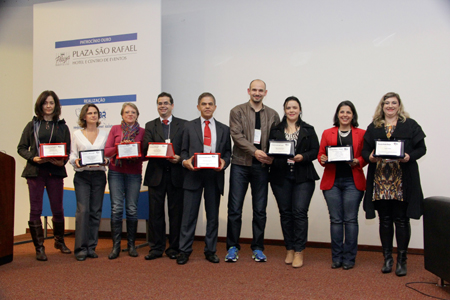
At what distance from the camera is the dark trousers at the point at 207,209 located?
323 cm

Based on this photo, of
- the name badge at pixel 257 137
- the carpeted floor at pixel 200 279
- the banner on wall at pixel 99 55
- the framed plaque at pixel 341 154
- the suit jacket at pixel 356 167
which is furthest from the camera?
the banner on wall at pixel 99 55

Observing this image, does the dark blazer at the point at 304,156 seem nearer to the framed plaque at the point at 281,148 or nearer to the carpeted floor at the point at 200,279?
the framed plaque at the point at 281,148

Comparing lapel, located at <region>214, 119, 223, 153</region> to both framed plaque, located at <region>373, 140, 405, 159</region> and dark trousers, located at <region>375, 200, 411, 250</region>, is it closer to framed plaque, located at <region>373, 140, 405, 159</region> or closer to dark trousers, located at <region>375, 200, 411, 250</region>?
framed plaque, located at <region>373, 140, 405, 159</region>

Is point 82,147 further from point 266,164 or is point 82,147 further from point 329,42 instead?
point 329,42

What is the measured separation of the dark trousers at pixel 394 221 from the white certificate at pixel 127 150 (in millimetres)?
2137

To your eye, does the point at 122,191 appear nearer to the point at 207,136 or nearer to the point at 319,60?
the point at 207,136

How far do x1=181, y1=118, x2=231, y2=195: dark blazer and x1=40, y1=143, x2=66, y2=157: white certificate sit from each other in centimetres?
108

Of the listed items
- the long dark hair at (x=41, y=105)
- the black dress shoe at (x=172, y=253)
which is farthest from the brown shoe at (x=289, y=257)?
the long dark hair at (x=41, y=105)

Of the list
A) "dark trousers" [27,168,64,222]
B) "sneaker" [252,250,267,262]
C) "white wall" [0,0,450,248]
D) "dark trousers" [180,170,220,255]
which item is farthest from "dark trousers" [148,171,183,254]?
"white wall" [0,0,450,248]

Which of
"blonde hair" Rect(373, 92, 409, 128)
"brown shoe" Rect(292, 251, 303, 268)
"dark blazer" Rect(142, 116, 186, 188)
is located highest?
"blonde hair" Rect(373, 92, 409, 128)

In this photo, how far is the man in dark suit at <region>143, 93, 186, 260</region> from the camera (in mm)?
3340

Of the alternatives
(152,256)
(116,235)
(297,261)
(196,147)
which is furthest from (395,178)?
(116,235)

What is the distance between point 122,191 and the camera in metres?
3.43

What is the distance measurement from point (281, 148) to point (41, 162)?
2183 mm
